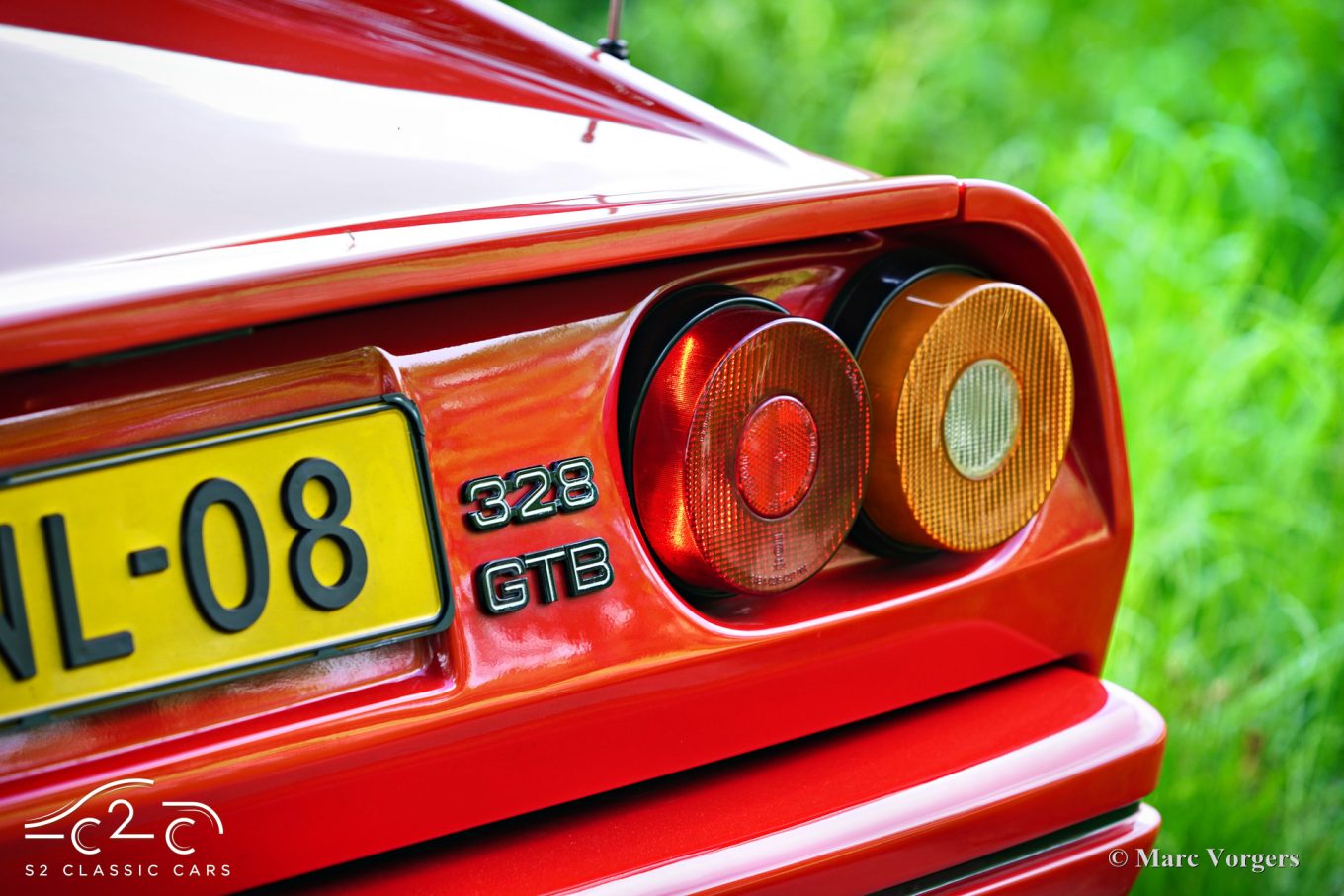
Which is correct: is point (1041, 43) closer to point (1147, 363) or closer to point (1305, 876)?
point (1147, 363)

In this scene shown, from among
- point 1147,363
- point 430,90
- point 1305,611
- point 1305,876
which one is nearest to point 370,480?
point 430,90

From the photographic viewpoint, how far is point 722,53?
543cm

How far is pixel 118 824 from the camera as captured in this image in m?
0.97

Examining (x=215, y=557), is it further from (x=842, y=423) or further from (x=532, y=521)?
(x=842, y=423)

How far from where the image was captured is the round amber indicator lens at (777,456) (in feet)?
3.77

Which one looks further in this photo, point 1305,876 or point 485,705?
point 1305,876

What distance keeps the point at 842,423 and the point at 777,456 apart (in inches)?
3.3

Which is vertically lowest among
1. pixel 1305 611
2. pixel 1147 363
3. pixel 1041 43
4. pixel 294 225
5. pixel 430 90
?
pixel 1305 611

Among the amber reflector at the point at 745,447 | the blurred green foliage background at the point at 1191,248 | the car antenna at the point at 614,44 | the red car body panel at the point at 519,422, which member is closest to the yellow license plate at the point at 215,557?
the red car body panel at the point at 519,422

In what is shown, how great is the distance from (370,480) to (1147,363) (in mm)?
2609

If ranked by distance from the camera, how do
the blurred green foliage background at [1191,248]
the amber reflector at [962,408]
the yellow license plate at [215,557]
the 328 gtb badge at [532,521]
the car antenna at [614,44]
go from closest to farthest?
1. the yellow license plate at [215,557]
2. the 328 gtb badge at [532,521]
3. the amber reflector at [962,408]
4. the car antenna at [614,44]
5. the blurred green foliage background at [1191,248]

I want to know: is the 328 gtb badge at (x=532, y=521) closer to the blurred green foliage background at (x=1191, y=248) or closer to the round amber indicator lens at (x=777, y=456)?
the round amber indicator lens at (x=777, y=456)

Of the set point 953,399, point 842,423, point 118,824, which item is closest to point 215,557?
point 118,824

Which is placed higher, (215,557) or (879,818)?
(215,557)
